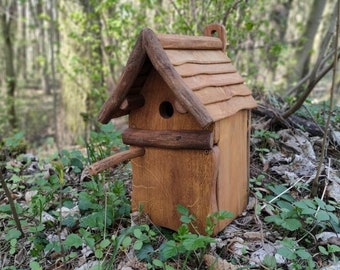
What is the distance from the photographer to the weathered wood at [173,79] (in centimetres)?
176

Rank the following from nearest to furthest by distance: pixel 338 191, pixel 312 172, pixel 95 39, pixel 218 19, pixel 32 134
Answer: pixel 338 191 < pixel 312 172 < pixel 218 19 < pixel 95 39 < pixel 32 134

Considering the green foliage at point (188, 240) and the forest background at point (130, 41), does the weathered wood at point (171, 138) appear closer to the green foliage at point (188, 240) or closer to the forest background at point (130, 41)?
the green foliage at point (188, 240)

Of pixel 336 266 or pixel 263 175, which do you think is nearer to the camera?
pixel 336 266

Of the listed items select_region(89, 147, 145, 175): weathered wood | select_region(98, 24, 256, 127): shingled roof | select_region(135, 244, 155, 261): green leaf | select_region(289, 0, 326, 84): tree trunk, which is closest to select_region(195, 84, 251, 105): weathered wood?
select_region(98, 24, 256, 127): shingled roof

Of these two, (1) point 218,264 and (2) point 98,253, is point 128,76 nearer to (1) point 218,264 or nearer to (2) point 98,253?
(2) point 98,253

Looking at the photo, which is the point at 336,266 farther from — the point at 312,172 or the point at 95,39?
the point at 95,39

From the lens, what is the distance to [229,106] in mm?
2080

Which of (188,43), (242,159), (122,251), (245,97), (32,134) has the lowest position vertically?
(32,134)

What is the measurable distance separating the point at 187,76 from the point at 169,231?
3.03 feet

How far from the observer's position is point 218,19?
442 cm

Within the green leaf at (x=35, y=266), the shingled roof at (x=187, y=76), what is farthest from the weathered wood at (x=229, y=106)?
the green leaf at (x=35, y=266)

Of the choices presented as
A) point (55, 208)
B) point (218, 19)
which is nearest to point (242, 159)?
point (55, 208)

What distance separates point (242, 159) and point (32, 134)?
9660mm

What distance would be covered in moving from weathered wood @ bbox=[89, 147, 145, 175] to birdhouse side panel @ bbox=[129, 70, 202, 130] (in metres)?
0.15
